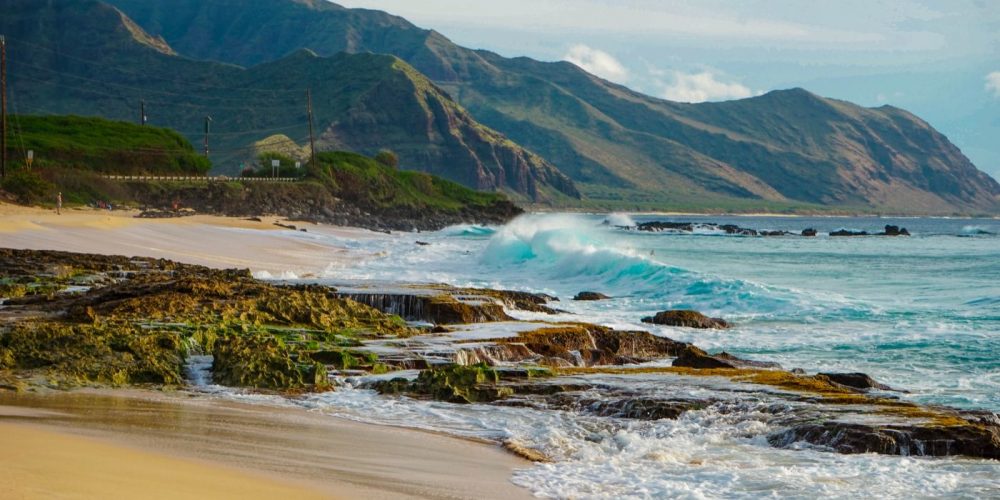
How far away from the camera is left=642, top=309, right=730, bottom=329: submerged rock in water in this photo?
27.1 meters

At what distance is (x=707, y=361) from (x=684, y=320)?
8.61 m

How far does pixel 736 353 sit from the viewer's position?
2283 cm

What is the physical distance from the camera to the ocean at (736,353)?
1083 centimetres

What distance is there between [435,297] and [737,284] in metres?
16.4

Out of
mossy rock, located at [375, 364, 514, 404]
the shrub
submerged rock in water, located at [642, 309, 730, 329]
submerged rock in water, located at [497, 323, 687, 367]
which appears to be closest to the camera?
mossy rock, located at [375, 364, 514, 404]

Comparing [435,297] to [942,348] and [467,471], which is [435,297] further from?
[467,471]

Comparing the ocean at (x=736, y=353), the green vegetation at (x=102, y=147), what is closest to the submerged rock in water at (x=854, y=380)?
the ocean at (x=736, y=353)

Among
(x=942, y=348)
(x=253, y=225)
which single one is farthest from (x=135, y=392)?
(x=253, y=225)

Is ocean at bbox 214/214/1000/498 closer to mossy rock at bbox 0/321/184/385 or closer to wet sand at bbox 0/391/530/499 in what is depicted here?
wet sand at bbox 0/391/530/499

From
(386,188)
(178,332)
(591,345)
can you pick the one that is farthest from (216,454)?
(386,188)

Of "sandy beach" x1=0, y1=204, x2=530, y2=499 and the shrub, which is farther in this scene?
the shrub

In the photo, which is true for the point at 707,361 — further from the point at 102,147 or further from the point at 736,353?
the point at 102,147

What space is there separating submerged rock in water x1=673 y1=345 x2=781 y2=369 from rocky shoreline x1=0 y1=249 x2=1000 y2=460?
5cm

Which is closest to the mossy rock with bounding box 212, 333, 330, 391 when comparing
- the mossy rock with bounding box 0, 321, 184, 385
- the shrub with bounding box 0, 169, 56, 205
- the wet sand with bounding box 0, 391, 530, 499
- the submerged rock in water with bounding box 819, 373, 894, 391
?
the mossy rock with bounding box 0, 321, 184, 385
